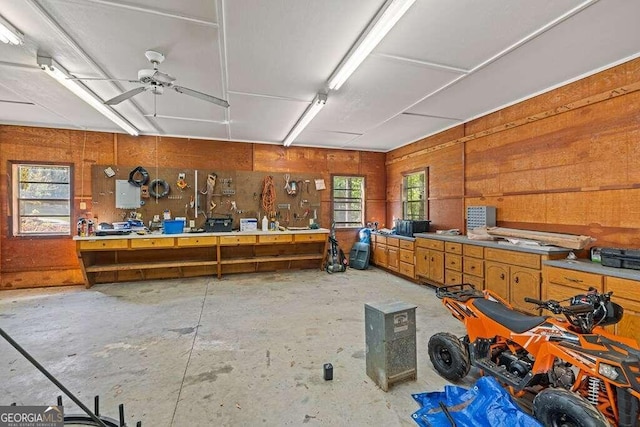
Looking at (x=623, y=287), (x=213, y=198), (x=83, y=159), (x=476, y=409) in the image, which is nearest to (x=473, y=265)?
(x=623, y=287)

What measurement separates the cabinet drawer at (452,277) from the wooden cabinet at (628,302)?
6.04 ft

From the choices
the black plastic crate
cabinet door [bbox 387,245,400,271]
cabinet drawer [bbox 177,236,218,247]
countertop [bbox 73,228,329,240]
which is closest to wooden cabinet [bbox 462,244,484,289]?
the black plastic crate

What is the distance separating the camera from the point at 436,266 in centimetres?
469

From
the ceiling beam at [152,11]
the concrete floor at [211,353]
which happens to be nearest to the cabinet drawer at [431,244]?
the concrete floor at [211,353]

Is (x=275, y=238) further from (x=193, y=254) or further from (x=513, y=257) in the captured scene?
(x=513, y=257)

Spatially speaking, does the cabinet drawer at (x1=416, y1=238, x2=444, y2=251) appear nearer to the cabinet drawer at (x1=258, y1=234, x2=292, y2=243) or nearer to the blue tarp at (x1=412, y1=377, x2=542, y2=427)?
the cabinet drawer at (x1=258, y1=234, x2=292, y2=243)

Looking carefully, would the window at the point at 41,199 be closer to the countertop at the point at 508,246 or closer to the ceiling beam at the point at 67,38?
the ceiling beam at the point at 67,38

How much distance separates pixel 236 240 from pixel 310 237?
1498 mm

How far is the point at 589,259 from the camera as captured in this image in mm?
3062

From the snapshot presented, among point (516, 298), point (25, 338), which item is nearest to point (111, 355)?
point (25, 338)

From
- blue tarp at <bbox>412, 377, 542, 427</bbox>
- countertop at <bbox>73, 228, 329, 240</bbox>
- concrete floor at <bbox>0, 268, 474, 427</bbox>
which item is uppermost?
countertop at <bbox>73, 228, 329, 240</bbox>

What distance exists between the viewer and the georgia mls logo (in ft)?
4.40

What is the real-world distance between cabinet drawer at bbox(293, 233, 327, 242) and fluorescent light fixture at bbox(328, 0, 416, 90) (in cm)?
338

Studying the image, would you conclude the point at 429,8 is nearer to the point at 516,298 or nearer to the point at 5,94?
the point at 516,298
